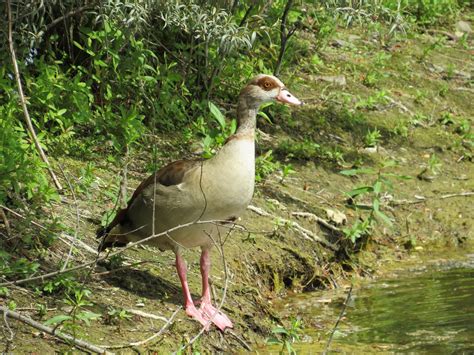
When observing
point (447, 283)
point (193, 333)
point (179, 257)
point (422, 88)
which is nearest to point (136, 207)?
point (179, 257)

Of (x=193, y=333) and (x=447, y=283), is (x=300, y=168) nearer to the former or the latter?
(x=447, y=283)

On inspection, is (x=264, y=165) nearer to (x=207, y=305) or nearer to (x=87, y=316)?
(x=207, y=305)

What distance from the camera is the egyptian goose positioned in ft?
19.7

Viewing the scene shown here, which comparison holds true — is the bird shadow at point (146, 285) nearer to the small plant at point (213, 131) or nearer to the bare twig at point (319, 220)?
the small plant at point (213, 131)

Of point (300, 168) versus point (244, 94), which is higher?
point (244, 94)

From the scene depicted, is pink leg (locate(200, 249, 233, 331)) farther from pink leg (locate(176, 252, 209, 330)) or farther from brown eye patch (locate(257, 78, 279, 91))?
brown eye patch (locate(257, 78, 279, 91))

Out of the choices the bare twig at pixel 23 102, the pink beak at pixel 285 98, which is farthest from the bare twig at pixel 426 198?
the bare twig at pixel 23 102

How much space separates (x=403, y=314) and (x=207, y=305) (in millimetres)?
1462

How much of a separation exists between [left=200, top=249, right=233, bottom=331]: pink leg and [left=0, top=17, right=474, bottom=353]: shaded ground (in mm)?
81

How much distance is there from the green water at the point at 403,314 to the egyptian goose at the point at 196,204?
0.82 m

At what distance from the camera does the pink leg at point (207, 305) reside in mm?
6069

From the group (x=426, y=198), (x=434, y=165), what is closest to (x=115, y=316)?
(x=426, y=198)

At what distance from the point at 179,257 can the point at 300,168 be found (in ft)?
11.4

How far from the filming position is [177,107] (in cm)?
916
